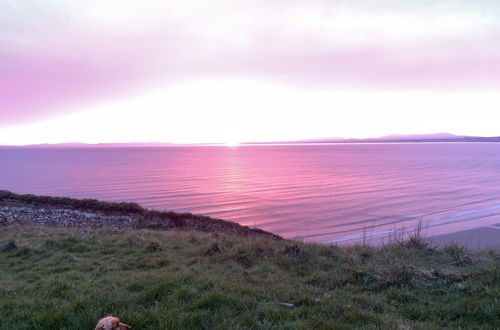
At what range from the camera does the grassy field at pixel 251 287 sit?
470 centimetres

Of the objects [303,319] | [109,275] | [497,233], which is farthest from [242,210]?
[303,319]

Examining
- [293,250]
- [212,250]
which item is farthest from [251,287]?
[212,250]

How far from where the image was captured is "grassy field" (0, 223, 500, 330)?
15.4ft

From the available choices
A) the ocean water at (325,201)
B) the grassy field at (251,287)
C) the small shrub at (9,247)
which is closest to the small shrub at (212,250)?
the grassy field at (251,287)

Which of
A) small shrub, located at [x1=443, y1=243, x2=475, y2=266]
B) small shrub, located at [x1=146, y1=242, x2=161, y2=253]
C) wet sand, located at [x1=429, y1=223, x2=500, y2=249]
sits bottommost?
wet sand, located at [x1=429, y1=223, x2=500, y2=249]

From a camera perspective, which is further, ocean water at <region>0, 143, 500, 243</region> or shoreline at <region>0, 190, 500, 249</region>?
ocean water at <region>0, 143, 500, 243</region>

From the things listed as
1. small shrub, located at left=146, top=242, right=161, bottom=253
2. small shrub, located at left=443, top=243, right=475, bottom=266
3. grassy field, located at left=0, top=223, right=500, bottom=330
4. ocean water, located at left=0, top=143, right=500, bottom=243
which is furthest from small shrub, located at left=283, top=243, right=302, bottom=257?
ocean water, located at left=0, top=143, right=500, bottom=243

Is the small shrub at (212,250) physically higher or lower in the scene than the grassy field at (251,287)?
lower

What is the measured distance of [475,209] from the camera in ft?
83.1

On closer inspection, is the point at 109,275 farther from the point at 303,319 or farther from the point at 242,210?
the point at 242,210

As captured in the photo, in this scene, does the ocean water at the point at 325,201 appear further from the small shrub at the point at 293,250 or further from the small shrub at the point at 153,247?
the small shrub at the point at 153,247

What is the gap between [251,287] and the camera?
19.7ft

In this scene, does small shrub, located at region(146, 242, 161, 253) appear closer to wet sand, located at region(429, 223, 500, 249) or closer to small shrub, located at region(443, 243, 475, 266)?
small shrub, located at region(443, 243, 475, 266)

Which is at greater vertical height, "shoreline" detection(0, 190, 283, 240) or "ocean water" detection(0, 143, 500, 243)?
"shoreline" detection(0, 190, 283, 240)
